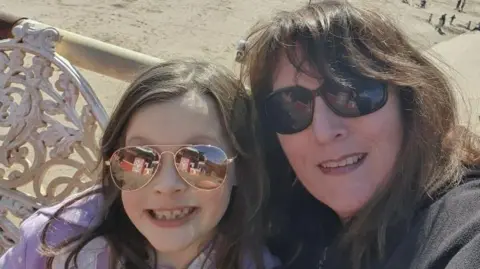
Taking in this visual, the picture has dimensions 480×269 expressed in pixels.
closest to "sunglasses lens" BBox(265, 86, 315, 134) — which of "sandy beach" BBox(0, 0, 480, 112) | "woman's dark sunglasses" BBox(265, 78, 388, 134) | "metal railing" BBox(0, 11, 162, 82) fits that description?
"woman's dark sunglasses" BBox(265, 78, 388, 134)

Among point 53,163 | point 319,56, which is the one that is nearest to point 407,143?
point 319,56

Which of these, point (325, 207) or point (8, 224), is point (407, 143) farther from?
point (8, 224)

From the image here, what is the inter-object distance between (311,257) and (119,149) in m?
0.65

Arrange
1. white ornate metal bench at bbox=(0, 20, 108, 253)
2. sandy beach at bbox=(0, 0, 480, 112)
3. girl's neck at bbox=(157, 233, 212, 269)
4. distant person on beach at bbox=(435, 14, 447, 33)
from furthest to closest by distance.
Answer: distant person on beach at bbox=(435, 14, 447, 33), sandy beach at bbox=(0, 0, 480, 112), white ornate metal bench at bbox=(0, 20, 108, 253), girl's neck at bbox=(157, 233, 212, 269)

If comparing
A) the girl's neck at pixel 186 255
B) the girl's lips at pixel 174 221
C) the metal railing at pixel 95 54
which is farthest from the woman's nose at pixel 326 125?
the metal railing at pixel 95 54

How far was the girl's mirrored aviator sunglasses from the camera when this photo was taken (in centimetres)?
181

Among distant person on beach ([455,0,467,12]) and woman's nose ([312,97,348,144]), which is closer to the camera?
woman's nose ([312,97,348,144])

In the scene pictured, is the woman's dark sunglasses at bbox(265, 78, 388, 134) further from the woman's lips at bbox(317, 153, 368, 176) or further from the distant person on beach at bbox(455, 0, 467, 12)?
the distant person on beach at bbox(455, 0, 467, 12)

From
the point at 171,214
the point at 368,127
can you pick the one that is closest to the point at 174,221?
the point at 171,214

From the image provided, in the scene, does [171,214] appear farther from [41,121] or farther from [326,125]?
[41,121]

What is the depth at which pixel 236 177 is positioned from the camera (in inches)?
76.5

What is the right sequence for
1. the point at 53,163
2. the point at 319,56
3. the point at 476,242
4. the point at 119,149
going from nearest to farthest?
the point at 476,242, the point at 319,56, the point at 119,149, the point at 53,163

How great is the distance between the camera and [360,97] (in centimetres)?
173

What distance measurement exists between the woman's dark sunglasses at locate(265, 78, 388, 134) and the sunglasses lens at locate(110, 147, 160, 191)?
349mm
